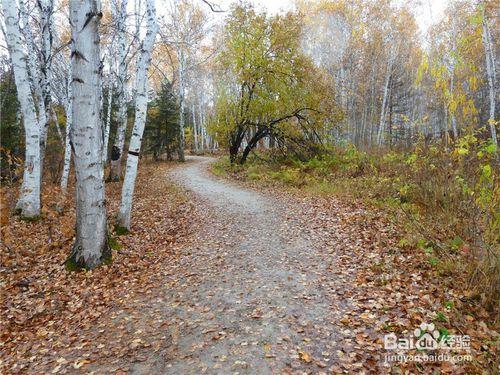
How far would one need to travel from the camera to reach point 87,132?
5309 mm

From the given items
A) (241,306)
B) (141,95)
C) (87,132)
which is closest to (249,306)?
(241,306)

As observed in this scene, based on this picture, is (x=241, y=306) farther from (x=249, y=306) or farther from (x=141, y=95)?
(x=141, y=95)

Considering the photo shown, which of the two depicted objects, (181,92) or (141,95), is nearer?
(141,95)

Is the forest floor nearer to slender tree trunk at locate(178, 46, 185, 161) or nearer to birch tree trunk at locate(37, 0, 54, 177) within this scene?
birch tree trunk at locate(37, 0, 54, 177)

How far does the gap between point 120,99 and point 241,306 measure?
469 inches

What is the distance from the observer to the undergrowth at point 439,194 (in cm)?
416

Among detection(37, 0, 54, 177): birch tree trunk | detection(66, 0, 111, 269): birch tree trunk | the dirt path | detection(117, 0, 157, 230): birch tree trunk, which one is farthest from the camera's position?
detection(37, 0, 54, 177): birch tree trunk

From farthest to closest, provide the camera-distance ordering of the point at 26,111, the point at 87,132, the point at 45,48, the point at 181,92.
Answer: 1. the point at 181,92
2. the point at 45,48
3. the point at 26,111
4. the point at 87,132

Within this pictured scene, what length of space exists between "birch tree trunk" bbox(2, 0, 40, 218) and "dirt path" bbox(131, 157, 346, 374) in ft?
15.9

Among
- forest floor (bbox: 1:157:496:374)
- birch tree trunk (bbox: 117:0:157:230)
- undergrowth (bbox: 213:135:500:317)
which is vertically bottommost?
forest floor (bbox: 1:157:496:374)

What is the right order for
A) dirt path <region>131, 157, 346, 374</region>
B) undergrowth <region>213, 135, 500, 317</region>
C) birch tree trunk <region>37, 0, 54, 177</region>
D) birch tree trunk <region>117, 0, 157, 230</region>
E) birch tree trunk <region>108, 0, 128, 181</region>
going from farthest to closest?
birch tree trunk <region>108, 0, 128, 181</region>
birch tree trunk <region>37, 0, 54, 177</region>
birch tree trunk <region>117, 0, 157, 230</region>
undergrowth <region>213, 135, 500, 317</region>
dirt path <region>131, 157, 346, 374</region>

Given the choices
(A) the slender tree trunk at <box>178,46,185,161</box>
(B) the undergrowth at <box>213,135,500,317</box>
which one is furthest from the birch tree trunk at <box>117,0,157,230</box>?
(A) the slender tree trunk at <box>178,46,185,161</box>

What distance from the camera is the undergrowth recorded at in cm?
416

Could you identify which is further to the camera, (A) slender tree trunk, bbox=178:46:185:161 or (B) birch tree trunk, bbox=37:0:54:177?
(A) slender tree trunk, bbox=178:46:185:161
